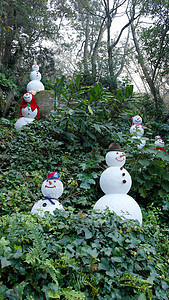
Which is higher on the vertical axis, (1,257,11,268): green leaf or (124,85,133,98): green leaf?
(124,85,133,98): green leaf

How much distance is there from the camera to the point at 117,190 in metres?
2.99

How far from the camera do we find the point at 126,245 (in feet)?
6.14

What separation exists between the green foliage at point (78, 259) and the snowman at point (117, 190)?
2.07 ft

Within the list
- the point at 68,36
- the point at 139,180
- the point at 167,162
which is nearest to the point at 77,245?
the point at 139,180

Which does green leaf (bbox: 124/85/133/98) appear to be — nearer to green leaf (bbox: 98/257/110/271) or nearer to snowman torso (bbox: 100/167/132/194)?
snowman torso (bbox: 100/167/132/194)

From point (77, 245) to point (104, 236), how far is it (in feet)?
0.88

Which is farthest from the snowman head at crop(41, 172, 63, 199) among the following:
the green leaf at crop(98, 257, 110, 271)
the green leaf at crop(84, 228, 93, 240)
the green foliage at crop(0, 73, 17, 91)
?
the green foliage at crop(0, 73, 17, 91)

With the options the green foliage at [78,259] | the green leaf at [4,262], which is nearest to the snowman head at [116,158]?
the green foliage at [78,259]

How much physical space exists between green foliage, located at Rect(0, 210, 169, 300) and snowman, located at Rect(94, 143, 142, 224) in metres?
0.63

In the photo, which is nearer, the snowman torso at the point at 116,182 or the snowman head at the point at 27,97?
the snowman torso at the point at 116,182

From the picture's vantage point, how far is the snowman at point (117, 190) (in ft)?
9.12

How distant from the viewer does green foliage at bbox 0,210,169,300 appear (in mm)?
1362

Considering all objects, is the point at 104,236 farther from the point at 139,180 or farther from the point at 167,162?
the point at 167,162

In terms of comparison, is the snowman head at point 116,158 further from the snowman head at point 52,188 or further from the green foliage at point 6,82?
the green foliage at point 6,82
